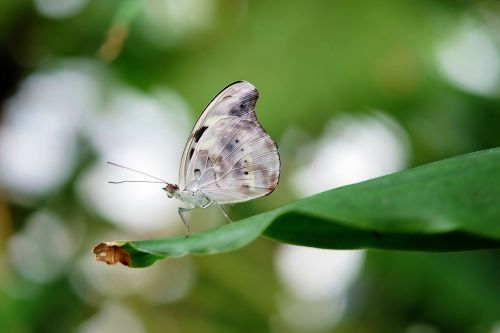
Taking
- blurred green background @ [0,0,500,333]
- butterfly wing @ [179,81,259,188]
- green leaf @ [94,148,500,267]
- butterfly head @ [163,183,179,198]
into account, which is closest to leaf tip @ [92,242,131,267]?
green leaf @ [94,148,500,267]

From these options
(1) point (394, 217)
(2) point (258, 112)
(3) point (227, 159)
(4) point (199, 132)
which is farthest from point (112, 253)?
(2) point (258, 112)

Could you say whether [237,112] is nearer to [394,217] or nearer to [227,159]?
[227,159]

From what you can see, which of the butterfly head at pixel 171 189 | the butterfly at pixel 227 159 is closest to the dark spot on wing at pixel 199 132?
the butterfly at pixel 227 159

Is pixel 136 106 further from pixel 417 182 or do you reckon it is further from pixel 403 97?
pixel 417 182

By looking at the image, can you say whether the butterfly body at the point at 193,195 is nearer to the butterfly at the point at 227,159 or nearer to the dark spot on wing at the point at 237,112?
the butterfly at the point at 227,159

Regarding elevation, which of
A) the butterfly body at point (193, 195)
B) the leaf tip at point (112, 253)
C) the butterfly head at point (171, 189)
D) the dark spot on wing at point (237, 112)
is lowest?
the leaf tip at point (112, 253)

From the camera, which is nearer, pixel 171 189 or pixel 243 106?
pixel 243 106
